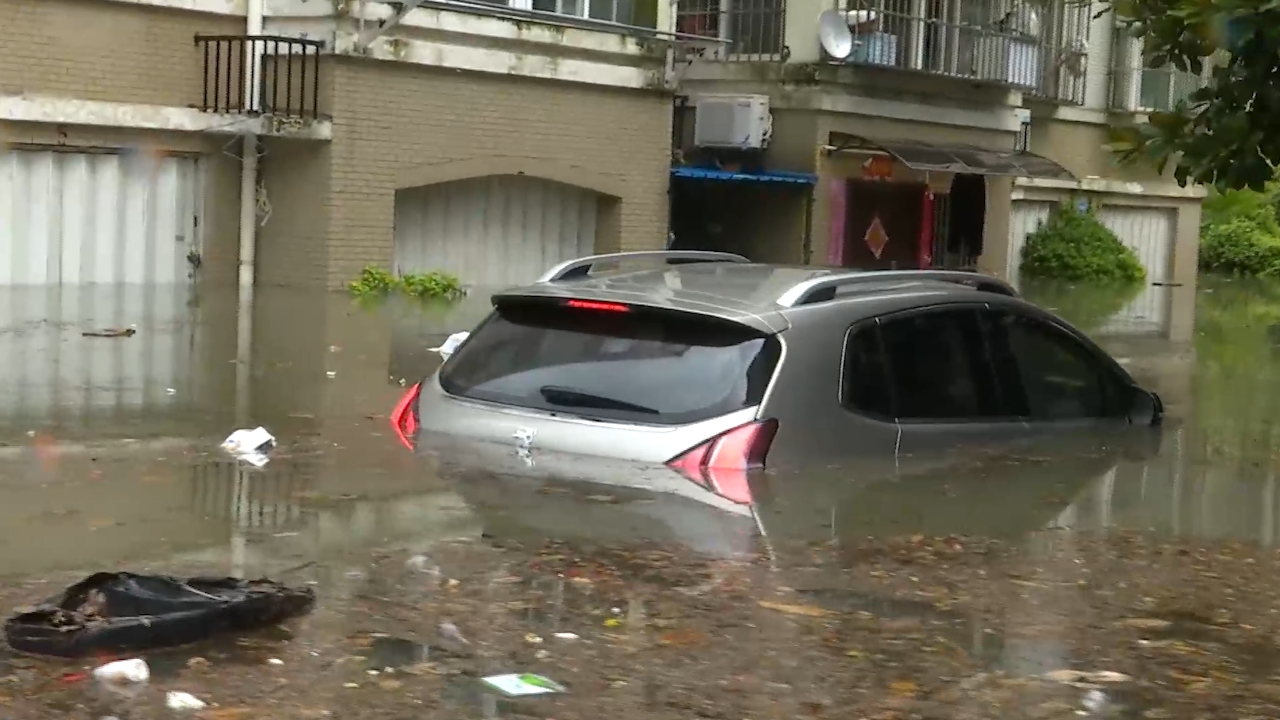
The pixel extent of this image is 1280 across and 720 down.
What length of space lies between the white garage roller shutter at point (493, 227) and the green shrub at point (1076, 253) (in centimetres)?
1081

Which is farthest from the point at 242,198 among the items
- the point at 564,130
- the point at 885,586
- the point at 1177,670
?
the point at 1177,670

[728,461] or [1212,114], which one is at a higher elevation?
[1212,114]

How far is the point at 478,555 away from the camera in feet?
20.5

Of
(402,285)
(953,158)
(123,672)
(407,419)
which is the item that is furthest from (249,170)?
(123,672)

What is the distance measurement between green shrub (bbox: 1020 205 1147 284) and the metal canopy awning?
12.7 ft

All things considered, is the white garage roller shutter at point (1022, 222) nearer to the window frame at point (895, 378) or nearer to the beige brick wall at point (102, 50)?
the beige brick wall at point (102, 50)

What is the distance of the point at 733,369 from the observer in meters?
7.01

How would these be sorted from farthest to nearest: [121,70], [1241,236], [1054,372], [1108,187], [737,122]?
[1241,236] → [1108,187] → [737,122] → [121,70] → [1054,372]

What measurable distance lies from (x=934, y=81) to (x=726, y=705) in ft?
66.3

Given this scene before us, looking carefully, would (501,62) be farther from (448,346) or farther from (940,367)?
(940,367)

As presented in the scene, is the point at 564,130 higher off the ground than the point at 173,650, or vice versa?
the point at 564,130

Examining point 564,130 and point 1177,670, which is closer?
point 1177,670

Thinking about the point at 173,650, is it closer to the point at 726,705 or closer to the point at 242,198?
the point at 726,705

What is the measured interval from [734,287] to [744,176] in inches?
571
